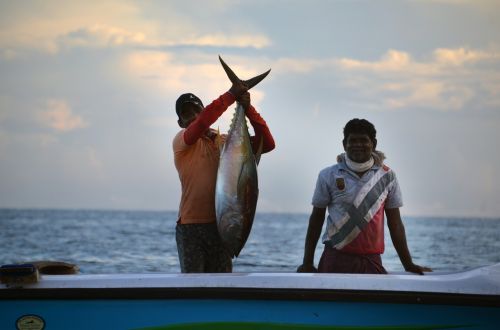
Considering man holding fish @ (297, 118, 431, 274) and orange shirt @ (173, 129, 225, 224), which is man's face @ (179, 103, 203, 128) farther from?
man holding fish @ (297, 118, 431, 274)

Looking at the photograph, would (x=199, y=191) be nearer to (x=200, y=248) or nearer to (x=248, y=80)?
(x=200, y=248)

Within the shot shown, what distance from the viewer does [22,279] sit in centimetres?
467

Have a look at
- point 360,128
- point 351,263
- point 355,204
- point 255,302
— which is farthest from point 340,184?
point 255,302

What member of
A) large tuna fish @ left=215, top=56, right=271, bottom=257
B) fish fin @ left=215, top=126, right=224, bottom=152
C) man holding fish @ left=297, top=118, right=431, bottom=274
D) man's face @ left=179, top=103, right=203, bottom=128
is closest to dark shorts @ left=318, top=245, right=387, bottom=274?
man holding fish @ left=297, top=118, right=431, bottom=274

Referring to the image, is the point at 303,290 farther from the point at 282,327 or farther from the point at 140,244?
the point at 140,244

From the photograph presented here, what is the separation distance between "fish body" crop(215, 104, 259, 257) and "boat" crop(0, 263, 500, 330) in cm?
64

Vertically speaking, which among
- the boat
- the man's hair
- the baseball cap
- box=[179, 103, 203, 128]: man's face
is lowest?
the boat

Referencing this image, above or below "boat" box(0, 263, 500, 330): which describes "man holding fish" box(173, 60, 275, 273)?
above

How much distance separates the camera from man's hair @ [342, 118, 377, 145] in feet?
18.0

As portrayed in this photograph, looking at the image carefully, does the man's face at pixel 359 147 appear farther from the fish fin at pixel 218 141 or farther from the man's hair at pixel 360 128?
the fish fin at pixel 218 141

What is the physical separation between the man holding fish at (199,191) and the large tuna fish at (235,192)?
0.62 ft

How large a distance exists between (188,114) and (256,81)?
54cm

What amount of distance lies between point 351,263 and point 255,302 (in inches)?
44.4

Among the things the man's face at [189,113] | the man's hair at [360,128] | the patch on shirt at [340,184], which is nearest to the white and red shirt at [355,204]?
the patch on shirt at [340,184]
